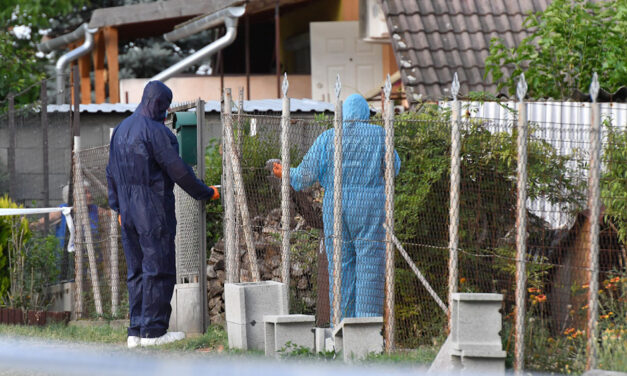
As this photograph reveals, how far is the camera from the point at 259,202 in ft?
30.4

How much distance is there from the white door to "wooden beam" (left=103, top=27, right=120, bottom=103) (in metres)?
3.54

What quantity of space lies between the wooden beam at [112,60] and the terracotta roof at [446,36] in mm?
5829

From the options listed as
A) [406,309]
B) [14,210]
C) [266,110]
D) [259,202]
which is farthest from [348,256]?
[266,110]

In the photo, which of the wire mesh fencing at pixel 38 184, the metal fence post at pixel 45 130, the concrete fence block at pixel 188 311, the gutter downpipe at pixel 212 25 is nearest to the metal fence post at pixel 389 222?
the concrete fence block at pixel 188 311

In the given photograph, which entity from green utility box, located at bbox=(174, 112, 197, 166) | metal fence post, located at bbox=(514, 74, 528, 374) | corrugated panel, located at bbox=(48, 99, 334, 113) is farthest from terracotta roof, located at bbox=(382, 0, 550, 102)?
metal fence post, located at bbox=(514, 74, 528, 374)

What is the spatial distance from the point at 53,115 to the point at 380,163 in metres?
8.08

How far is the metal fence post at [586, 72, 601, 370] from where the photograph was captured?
6.34 m

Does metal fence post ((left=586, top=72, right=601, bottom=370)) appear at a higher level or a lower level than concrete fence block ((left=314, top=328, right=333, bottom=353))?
higher

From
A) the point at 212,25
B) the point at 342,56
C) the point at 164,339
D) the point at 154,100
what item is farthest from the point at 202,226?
the point at 342,56

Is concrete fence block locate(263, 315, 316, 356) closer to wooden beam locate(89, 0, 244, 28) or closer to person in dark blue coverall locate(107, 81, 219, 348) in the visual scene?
person in dark blue coverall locate(107, 81, 219, 348)

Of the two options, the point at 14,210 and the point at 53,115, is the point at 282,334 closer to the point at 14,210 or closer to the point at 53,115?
the point at 14,210

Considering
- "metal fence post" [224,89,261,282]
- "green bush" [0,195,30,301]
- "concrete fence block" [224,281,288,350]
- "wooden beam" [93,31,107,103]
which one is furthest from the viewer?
"wooden beam" [93,31,107,103]

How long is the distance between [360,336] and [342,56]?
11.6 m

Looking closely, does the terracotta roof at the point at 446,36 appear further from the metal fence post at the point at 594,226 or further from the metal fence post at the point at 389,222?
the metal fence post at the point at 594,226
